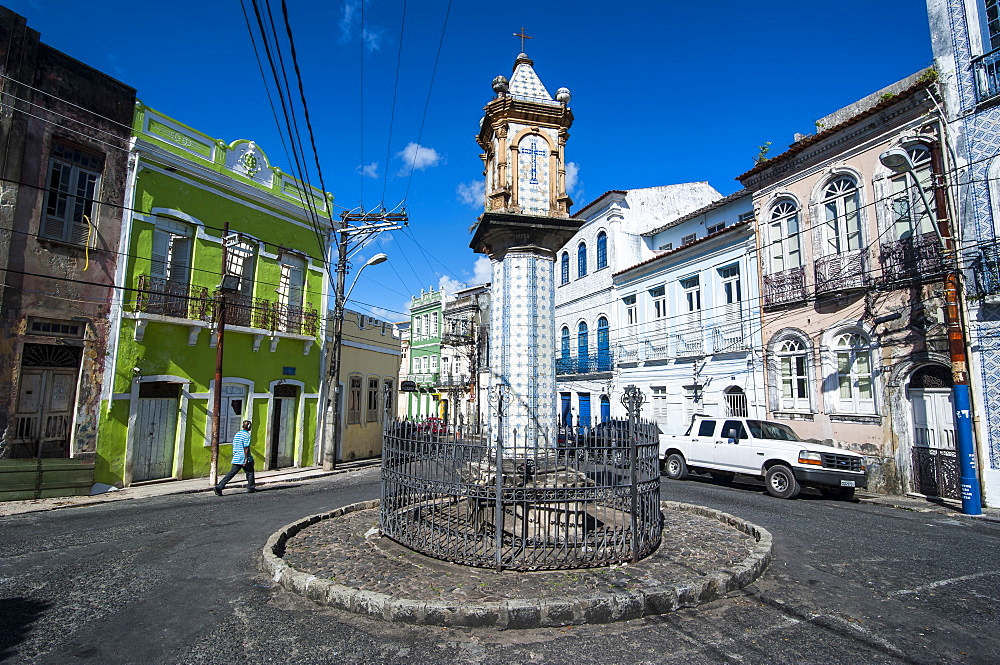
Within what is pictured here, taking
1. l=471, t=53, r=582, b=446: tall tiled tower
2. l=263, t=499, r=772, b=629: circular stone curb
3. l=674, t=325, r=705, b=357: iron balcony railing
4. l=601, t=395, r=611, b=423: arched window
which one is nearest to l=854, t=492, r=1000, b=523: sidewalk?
l=674, t=325, r=705, b=357: iron balcony railing

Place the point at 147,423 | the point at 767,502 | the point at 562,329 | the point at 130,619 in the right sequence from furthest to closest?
the point at 562,329, the point at 147,423, the point at 767,502, the point at 130,619

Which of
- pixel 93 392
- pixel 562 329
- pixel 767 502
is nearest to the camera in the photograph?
pixel 767 502

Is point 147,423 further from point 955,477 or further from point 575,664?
point 955,477

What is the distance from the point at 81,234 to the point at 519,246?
11.7 m

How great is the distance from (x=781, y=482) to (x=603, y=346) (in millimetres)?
13752

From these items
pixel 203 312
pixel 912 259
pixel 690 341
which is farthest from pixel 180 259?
pixel 912 259

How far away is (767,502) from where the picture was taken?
11.8 meters

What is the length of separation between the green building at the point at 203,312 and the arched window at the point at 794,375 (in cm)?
1543

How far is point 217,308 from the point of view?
1594cm

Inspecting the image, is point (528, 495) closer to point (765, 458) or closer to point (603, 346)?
point (765, 458)

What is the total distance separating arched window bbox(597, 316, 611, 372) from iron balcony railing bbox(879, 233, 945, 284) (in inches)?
502

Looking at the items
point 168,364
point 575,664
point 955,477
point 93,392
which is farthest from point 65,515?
point 955,477

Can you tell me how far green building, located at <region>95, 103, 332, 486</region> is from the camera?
1412 cm

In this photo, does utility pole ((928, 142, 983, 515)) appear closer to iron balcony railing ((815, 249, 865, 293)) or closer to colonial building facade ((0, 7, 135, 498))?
iron balcony railing ((815, 249, 865, 293))
